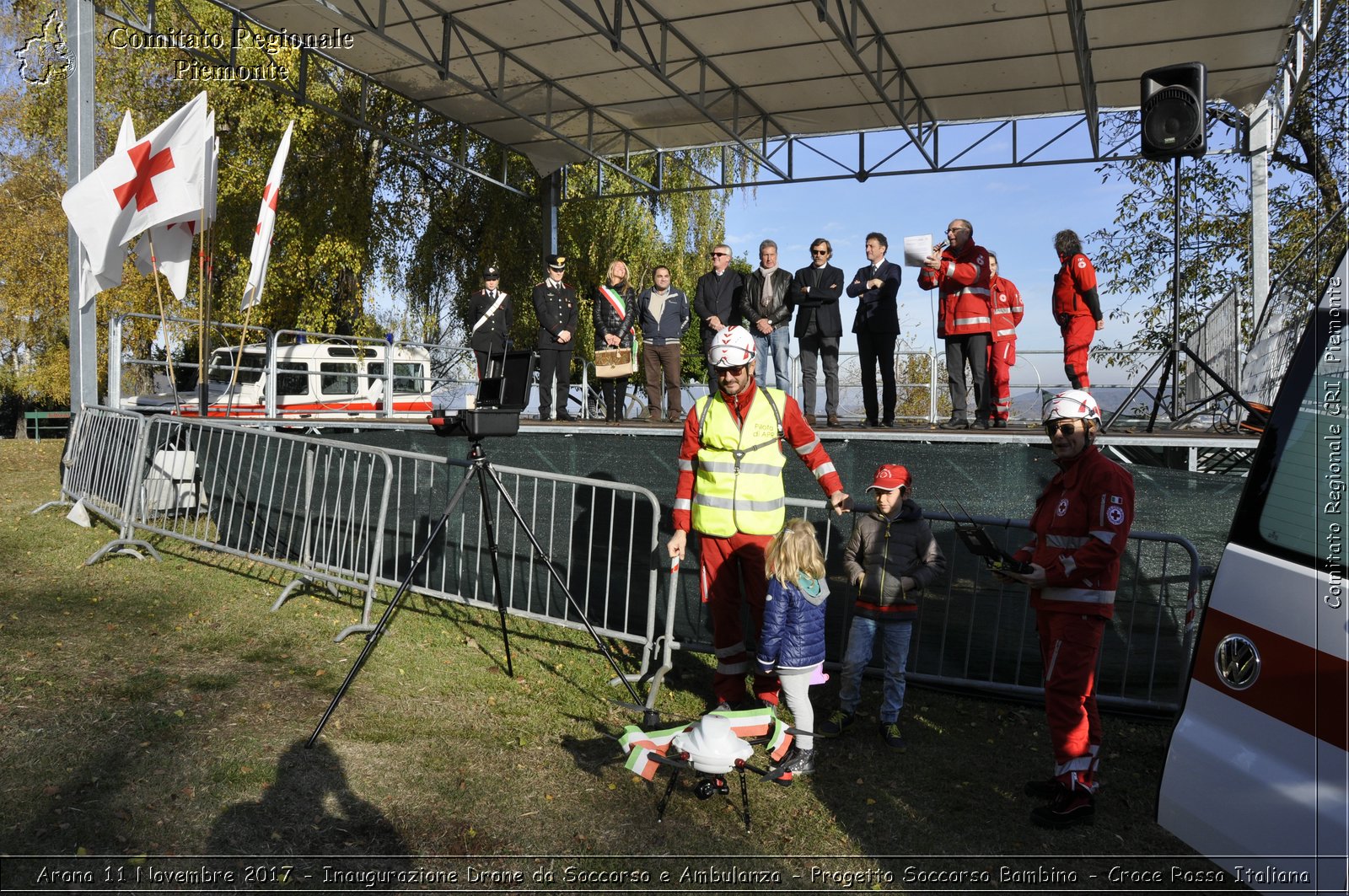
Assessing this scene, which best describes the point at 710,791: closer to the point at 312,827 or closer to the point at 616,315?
the point at 312,827

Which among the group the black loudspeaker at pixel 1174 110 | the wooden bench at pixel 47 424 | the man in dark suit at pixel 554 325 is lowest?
the wooden bench at pixel 47 424

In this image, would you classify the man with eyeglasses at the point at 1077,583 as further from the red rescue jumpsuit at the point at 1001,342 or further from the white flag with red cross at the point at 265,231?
the white flag with red cross at the point at 265,231

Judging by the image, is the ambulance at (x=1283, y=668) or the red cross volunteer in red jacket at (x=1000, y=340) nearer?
the ambulance at (x=1283, y=668)

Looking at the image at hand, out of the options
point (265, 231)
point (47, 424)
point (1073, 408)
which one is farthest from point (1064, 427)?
point (47, 424)

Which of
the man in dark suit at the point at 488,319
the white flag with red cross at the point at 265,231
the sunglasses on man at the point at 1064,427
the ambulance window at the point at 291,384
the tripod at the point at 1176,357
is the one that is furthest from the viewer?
the ambulance window at the point at 291,384

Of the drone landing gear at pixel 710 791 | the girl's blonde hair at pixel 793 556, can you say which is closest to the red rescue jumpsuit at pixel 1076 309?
the girl's blonde hair at pixel 793 556

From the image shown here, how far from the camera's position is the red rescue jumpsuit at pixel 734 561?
5254 millimetres

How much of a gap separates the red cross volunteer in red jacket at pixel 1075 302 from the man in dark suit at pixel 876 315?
1470 millimetres

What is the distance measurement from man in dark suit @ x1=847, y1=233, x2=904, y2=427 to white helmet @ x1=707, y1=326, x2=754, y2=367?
441cm

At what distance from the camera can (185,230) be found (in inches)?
384

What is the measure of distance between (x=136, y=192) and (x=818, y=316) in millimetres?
6750

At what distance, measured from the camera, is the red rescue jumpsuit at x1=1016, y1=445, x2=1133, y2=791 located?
420cm

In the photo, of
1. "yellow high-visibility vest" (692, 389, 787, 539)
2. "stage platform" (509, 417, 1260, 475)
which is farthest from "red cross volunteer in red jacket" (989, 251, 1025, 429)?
"yellow high-visibility vest" (692, 389, 787, 539)

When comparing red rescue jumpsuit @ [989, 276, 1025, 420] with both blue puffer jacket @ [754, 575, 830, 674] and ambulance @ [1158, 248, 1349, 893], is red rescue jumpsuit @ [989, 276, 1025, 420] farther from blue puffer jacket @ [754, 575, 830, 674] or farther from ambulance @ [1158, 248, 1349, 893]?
ambulance @ [1158, 248, 1349, 893]
